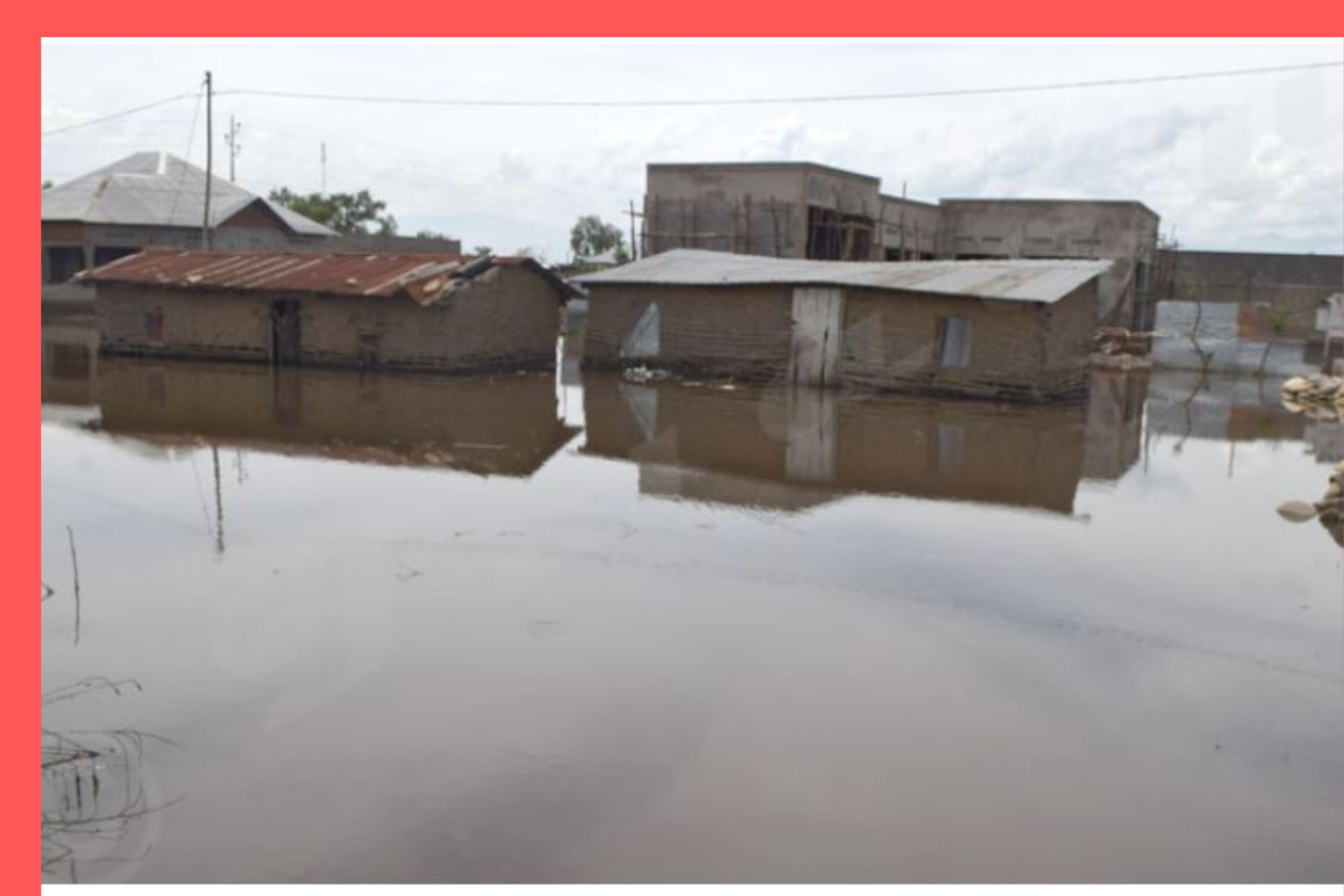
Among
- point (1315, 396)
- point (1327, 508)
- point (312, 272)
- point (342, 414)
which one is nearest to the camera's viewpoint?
point (1327, 508)

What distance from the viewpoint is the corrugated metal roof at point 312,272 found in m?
24.0

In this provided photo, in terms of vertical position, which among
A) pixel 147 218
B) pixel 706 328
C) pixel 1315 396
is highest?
pixel 147 218

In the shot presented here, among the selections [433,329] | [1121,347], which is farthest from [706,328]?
[1121,347]

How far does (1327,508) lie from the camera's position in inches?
480

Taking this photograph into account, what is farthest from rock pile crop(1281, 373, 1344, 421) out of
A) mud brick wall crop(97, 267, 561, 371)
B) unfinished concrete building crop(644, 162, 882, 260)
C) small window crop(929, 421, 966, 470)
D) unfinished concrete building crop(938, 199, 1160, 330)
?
mud brick wall crop(97, 267, 561, 371)

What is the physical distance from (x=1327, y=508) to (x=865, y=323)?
11.8m

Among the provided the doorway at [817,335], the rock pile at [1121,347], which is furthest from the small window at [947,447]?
the rock pile at [1121,347]

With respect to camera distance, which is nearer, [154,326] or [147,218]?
[154,326]

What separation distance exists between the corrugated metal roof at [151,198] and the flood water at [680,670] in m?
29.6

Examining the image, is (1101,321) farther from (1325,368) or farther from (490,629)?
(490,629)

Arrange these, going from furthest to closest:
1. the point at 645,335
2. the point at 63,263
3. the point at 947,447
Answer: the point at 63,263 < the point at 645,335 < the point at 947,447

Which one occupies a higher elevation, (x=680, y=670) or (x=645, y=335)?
(x=645, y=335)

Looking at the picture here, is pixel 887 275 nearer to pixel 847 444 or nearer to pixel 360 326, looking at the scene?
pixel 847 444

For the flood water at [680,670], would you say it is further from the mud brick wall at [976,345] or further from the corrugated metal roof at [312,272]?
the corrugated metal roof at [312,272]
